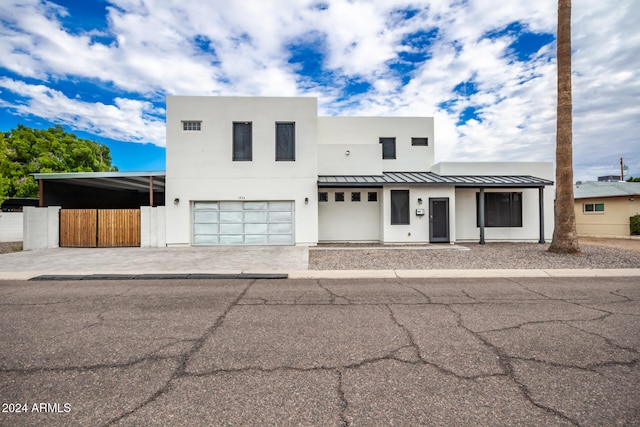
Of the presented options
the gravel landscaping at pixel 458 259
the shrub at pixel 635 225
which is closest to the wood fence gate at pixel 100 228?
the gravel landscaping at pixel 458 259


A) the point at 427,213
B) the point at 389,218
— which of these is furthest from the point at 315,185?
the point at 427,213

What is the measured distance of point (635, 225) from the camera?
19812mm

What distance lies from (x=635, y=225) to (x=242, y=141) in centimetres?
2394

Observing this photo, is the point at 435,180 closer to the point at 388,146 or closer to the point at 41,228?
the point at 388,146

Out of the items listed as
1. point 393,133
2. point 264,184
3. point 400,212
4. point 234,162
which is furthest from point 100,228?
point 393,133

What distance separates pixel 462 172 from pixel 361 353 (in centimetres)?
1579

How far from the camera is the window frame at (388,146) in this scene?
19438 mm

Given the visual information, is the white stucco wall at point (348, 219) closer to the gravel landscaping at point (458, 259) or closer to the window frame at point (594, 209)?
the gravel landscaping at point (458, 259)

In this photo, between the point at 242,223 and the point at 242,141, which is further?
the point at 242,223

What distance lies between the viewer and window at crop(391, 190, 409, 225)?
15.6 m

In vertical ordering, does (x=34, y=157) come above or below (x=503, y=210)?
above

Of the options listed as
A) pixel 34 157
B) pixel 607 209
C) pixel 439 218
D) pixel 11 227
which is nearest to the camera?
pixel 439 218

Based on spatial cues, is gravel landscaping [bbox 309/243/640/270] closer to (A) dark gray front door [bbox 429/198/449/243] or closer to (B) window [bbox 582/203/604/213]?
(A) dark gray front door [bbox 429/198/449/243]

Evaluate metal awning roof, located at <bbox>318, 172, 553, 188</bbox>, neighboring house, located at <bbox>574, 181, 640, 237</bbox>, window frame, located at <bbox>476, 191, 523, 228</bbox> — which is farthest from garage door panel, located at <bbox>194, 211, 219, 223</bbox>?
neighboring house, located at <bbox>574, 181, 640, 237</bbox>
